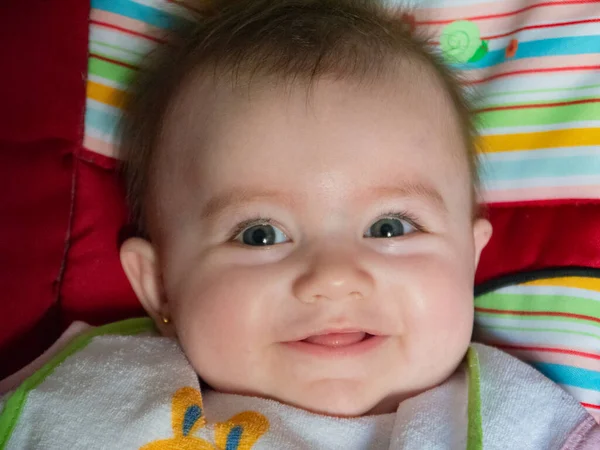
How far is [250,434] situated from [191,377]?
5.6 inches

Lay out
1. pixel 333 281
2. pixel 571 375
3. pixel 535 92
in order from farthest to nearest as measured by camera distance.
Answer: pixel 535 92
pixel 571 375
pixel 333 281

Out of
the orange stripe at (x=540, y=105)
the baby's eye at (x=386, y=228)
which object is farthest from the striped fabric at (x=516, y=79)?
the baby's eye at (x=386, y=228)

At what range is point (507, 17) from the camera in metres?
1.44

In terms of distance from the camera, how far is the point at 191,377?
119cm

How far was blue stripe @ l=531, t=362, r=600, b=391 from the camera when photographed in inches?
50.4

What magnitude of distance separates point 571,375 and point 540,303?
13 centimetres

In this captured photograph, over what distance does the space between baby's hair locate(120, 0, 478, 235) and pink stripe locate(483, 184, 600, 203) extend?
0.05 meters

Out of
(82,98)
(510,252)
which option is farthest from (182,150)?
(510,252)

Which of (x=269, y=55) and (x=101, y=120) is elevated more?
(x=269, y=55)

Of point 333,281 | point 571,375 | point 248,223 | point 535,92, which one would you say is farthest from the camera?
point 535,92

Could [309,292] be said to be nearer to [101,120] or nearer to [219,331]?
[219,331]

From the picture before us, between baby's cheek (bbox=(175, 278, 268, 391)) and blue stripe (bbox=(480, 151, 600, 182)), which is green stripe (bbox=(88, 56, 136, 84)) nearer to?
baby's cheek (bbox=(175, 278, 268, 391))

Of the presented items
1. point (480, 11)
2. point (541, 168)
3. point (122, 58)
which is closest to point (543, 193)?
point (541, 168)

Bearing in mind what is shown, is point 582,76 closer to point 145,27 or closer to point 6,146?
point 145,27
